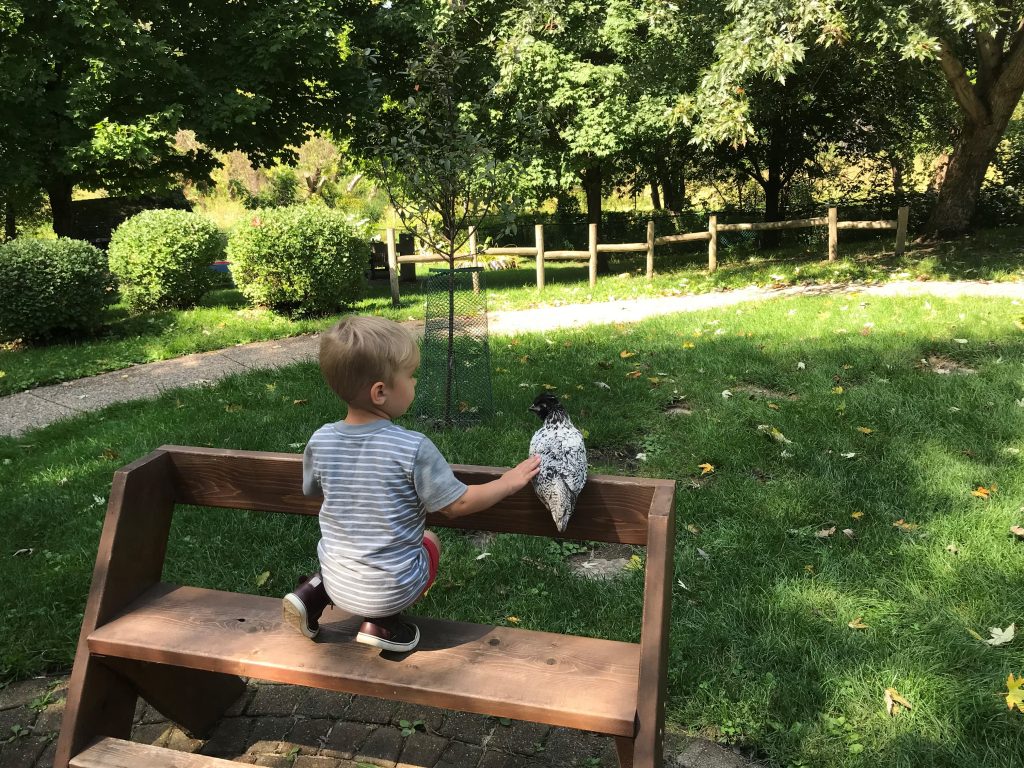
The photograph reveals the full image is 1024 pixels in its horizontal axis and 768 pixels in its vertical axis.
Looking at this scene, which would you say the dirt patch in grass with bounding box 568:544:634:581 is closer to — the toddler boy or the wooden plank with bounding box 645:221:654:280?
the toddler boy

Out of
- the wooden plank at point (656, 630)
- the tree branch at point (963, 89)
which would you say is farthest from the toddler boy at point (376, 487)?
the tree branch at point (963, 89)

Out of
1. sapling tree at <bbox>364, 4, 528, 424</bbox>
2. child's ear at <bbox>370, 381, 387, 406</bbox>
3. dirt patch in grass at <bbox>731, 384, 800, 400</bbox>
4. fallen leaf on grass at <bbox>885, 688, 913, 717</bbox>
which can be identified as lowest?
fallen leaf on grass at <bbox>885, 688, 913, 717</bbox>

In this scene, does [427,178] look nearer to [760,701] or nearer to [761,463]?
[761,463]

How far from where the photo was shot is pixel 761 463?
13.5 feet

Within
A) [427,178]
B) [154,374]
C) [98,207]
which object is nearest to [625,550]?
[427,178]

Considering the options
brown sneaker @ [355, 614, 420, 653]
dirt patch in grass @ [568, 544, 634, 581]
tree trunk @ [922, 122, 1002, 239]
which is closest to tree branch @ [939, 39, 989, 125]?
tree trunk @ [922, 122, 1002, 239]

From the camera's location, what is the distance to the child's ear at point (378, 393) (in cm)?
185

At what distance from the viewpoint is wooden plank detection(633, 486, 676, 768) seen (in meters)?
1.71

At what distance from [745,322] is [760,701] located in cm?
556

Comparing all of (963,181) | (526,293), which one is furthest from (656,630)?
(963,181)

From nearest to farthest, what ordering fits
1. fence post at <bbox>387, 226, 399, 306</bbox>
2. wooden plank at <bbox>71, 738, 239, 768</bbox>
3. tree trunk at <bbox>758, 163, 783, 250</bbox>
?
wooden plank at <bbox>71, 738, 239, 768</bbox> < fence post at <bbox>387, 226, 399, 306</bbox> < tree trunk at <bbox>758, 163, 783, 250</bbox>

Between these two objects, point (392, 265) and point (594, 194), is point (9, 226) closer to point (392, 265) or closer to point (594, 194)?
point (392, 265)

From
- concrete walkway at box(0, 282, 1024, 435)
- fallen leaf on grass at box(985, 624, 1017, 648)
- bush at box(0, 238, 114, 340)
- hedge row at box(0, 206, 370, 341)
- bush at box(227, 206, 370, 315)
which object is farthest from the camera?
bush at box(227, 206, 370, 315)

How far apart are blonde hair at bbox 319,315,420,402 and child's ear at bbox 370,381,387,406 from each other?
11 millimetres
